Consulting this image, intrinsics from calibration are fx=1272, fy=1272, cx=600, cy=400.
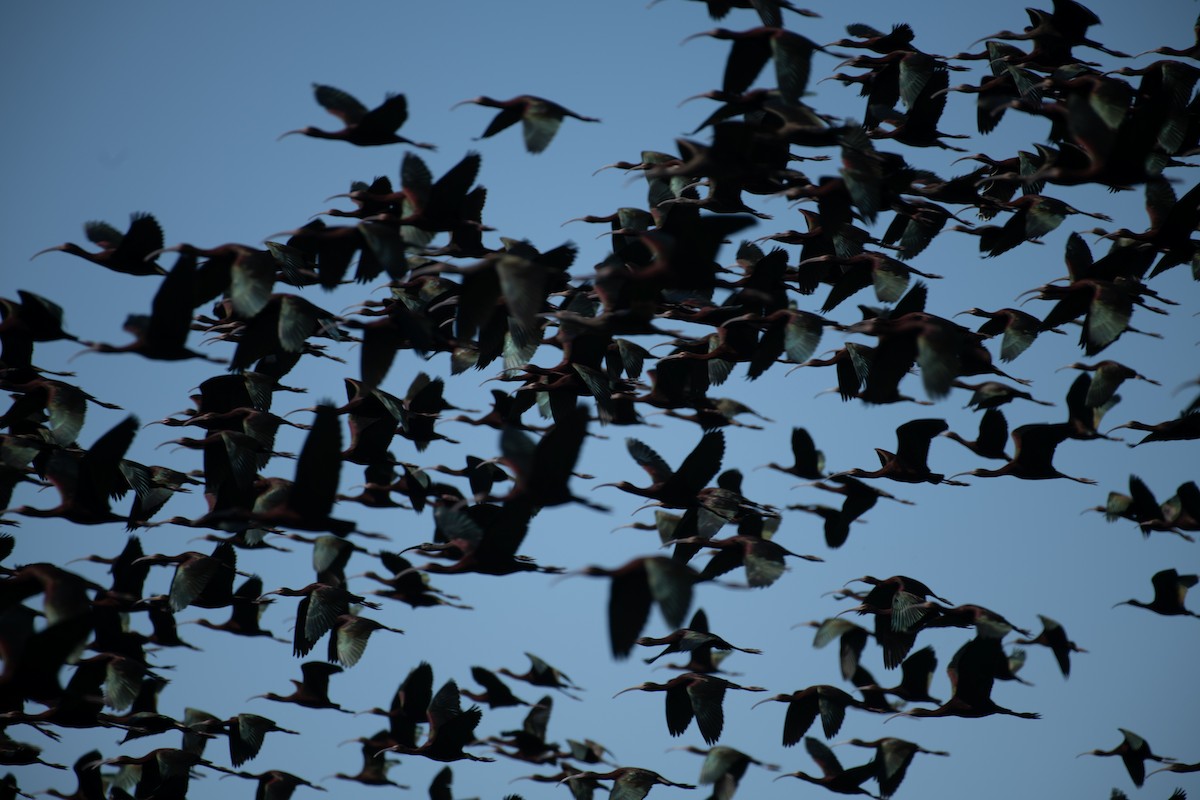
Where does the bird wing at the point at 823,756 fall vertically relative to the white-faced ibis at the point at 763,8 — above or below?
below

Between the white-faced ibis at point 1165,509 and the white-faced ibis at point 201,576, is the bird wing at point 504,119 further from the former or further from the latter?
the white-faced ibis at point 1165,509

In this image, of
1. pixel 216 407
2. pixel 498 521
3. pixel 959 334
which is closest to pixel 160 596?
pixel 216 407

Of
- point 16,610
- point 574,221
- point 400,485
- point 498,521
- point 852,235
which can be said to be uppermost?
point 574,221

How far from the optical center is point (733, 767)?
1891cm

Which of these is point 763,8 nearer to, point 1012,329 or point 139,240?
point 1012,329

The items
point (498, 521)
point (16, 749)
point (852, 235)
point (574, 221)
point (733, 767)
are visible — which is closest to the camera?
point (498, 521)

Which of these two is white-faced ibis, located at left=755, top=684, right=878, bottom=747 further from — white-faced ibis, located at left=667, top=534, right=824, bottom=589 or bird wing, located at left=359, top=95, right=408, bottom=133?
bird wing, located at left=359, top=95, right=408, bottom=133

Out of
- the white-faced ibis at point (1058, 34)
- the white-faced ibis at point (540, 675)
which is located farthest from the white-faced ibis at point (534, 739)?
the white-faced ibis at point (1058, 34)

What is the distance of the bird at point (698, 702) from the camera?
1792 cm

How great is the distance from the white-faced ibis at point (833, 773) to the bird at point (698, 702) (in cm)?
225

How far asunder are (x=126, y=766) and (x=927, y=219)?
15.4 meters

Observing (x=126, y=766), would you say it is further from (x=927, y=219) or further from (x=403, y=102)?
(x=927, y=219)

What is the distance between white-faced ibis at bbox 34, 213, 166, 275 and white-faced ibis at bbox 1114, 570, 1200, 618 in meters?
15.6

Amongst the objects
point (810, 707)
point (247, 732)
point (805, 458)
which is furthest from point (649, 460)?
point (247, 732)
